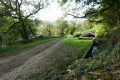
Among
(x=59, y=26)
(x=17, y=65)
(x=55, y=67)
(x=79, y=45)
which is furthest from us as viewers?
(x=59, y=26)

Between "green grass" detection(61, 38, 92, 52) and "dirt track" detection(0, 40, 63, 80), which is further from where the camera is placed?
"green grass" detection(61, 38, 92, 52)

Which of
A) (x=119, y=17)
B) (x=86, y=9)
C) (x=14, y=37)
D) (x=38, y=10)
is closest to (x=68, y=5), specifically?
(x=86, y=9)

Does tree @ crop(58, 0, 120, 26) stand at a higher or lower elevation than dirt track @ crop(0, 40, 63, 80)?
higher

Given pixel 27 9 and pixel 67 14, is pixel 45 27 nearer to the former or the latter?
pixel 27 9

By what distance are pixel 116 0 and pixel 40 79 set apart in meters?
9.50

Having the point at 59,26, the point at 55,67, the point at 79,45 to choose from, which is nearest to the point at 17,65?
the point at 55,67

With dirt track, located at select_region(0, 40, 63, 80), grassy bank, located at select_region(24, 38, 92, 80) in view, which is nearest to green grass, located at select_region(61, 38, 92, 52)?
grassy bank, located at select_region(24, 38, 92, 80)

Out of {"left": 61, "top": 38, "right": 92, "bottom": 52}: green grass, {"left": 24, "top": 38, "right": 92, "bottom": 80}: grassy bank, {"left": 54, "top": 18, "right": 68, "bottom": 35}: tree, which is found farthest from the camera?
{"left": 54, "top": 18, "right": 68, "bottom": 35}: tree

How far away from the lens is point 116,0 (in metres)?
6.37

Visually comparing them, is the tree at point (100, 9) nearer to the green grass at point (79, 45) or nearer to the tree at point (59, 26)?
the green grass at point (79, 45)

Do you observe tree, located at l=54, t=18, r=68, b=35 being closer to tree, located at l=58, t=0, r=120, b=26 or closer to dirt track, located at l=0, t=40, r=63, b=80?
tree, located at l=58, t=0, r=120, b=26

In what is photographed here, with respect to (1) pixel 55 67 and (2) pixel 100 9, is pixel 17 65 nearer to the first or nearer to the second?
(1) pixel 55 67

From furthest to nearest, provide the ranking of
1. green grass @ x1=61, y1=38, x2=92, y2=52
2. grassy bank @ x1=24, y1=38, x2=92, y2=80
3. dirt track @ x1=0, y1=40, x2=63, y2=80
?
green grass @ x1=61, y1=38, x2=92, y2=52
dirt track @ x1=0, y1=40, x2=63, y2=80
grassy bank @ x1=24, y1=38, x2=92, y2=80

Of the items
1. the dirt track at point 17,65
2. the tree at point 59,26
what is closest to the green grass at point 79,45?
the dirt track at point 17,65
